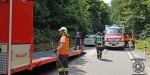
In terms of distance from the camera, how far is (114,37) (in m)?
20.6

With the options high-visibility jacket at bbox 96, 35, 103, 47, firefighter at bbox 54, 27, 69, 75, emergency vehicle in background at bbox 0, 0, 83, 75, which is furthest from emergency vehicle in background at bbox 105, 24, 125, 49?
emergency vehicle in background at bbox 0, 0, 83, 75

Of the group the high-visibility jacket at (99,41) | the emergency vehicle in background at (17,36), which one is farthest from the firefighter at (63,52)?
the high-visibility jacket at (99,41)

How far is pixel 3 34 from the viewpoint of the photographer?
5332 millimetres

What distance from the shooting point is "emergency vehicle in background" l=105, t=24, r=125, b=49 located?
2050 cm

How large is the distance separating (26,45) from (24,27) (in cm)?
55

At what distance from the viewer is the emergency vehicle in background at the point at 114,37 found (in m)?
20.5

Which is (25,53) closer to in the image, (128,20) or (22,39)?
(22,39)

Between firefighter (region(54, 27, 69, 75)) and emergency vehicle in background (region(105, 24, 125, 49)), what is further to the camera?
emergency vehicle in background (region(105, 24, 125, 49))

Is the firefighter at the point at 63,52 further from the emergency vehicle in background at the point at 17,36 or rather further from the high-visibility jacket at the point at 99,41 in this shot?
the high-visibility jacket at the point at 99,41

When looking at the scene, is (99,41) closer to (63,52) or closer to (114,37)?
(63,52)

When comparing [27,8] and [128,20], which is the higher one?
[128,20]

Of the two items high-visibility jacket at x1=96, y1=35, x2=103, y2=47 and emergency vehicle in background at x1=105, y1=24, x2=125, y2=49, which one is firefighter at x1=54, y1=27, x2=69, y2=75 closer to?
high-visibility jacket at x1=96, y1=35, x2=103, y2=47

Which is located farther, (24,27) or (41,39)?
(41,39)

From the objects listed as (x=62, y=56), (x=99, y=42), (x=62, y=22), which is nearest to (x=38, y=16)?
(x=62, y=22)
